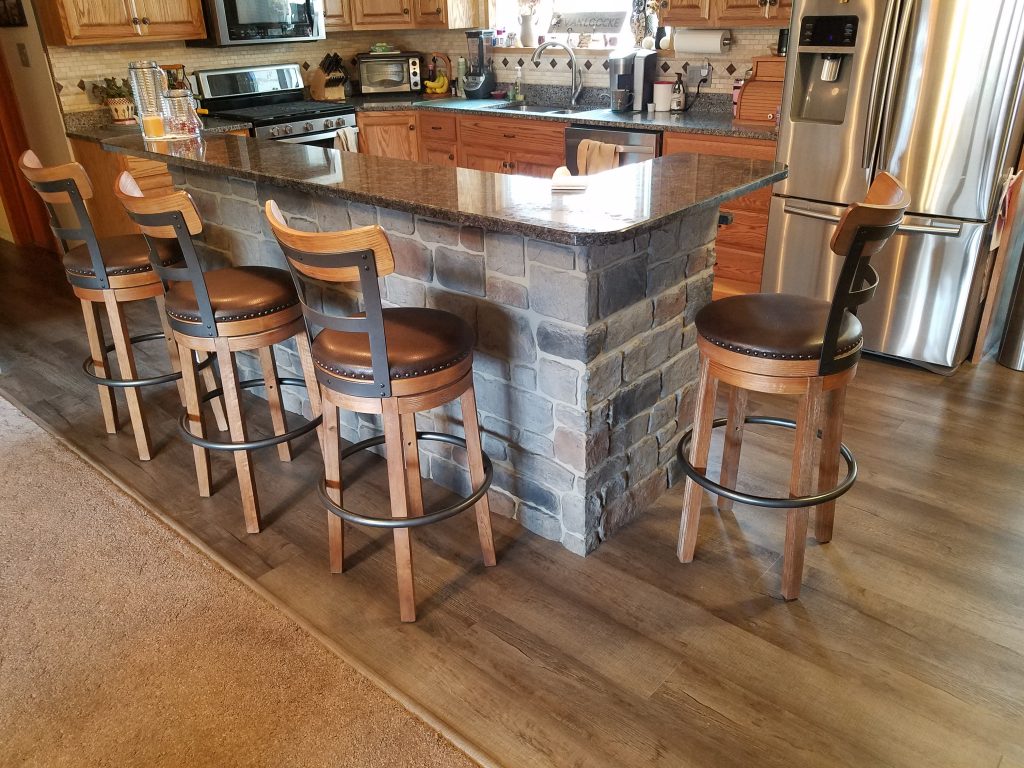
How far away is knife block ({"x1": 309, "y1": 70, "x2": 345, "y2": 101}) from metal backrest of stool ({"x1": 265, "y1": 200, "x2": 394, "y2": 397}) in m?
3.95

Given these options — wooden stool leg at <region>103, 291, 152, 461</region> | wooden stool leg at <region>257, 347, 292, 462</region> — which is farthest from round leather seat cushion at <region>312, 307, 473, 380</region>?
wooden stool leg at <region>103, 291, 152, 461</region>

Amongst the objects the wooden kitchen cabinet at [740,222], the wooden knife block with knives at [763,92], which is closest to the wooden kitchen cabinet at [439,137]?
the wooden kitchen cabinet at [740,222]

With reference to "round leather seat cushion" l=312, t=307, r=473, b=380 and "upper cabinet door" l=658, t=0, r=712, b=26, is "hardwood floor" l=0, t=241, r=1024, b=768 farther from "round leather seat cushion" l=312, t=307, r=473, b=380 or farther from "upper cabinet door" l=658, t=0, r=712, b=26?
"upper cabinet door" l=658, t=0, r=712, b=26

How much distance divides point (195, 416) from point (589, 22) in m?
3.97

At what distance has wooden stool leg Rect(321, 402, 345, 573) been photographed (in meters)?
2.08

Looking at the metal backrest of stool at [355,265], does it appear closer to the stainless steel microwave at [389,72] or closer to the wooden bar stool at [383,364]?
the wooden bar stool at [383,364]

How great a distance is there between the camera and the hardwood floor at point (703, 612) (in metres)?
1.73

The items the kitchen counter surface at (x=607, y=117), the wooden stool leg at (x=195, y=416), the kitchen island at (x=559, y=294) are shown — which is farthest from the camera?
the kitchen counter surface at (x=607, y=117)

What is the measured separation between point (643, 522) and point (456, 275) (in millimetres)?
981

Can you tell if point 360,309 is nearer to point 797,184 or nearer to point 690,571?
point 690,571

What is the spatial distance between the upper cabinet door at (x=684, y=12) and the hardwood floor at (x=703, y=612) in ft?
7.78

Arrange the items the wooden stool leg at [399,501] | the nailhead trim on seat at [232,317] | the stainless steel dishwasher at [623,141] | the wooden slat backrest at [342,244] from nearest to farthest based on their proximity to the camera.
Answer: the wooden slat backrest at [342,244] < the wooden stool leg at [399,501] < the nailhead trim on seat at [232,317] < the stainless steel dishwasher at [623,141]

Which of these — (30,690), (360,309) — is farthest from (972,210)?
(30,690)

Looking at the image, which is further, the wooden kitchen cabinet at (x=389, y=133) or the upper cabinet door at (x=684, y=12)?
the wooden kitchen cabinet at (x=389, y=133)
